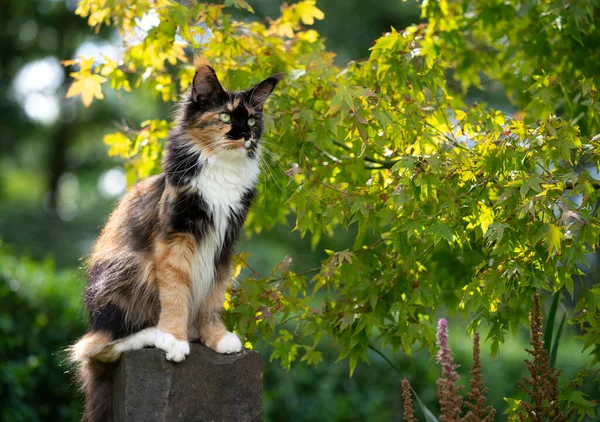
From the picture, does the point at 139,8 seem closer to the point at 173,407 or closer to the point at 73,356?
the point at 73,356

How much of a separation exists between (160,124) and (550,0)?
2.50 m

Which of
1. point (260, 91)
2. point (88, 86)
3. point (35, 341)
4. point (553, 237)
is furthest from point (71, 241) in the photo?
point (553, 237)

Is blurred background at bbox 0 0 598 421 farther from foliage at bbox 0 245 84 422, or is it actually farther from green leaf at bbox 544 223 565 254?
green leaf at bbox 544 223 565 254

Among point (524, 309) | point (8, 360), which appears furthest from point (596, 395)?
point (8, 360)

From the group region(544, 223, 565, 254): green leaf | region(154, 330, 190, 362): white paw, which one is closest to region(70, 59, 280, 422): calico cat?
region(154, 330, 190, 362): white paw

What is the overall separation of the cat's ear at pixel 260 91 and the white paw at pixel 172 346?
113cm

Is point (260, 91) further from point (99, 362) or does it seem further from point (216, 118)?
Result: point (99, 362)

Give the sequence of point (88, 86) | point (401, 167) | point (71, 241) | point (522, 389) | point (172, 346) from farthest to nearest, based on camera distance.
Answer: point (71, 241)
point (88, 86)
point (522, 389)
point (401, 167)
point (172, 346)

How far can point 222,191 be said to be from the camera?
127 inches

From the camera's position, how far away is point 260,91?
11.3 feet

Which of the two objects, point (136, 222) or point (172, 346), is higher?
point (136, 222)

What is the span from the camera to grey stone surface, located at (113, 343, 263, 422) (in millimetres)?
3092

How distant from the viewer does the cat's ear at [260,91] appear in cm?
340

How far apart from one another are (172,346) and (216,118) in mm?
1013
